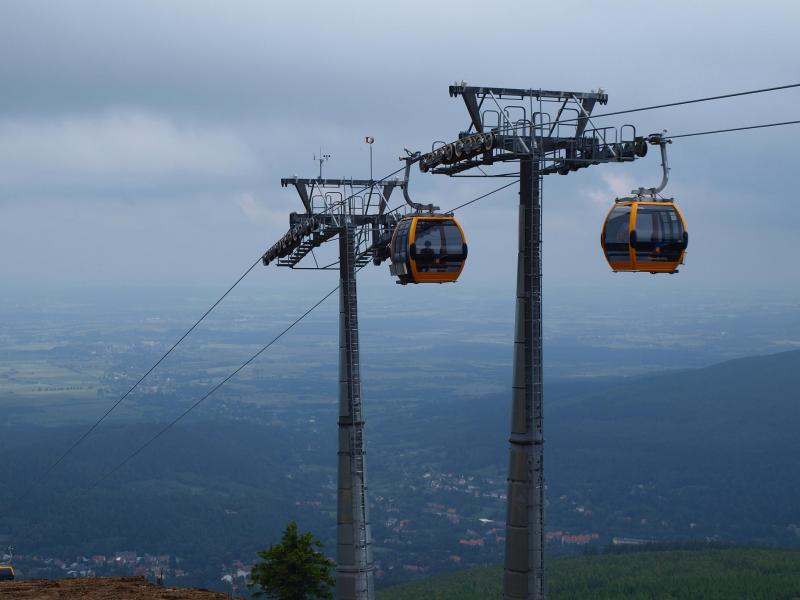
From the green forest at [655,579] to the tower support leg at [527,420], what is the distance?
10924cm

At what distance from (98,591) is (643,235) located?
17609 mm

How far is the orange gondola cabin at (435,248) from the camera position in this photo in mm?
22328

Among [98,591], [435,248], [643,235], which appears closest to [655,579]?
[98,591]

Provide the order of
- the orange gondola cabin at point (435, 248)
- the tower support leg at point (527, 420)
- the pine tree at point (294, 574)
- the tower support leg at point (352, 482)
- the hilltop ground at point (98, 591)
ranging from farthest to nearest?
the pine tree at point (294, 574)
the tower support leg at point (352, 482)
the hilltop ground at point (98, 591)
the orange gondola cabin at point (435, 248)
the tower support leg at point (527, 420)

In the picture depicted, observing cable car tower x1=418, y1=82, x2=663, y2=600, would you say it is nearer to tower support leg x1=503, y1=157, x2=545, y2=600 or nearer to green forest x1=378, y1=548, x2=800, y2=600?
tower support leg x1=503, y1=157, x2=545, y2=600

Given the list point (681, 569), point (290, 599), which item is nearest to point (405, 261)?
point (290, 599)

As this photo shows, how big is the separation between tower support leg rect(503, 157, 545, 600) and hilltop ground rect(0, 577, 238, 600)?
11.8 metres

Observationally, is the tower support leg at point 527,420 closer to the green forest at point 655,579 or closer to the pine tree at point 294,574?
the pine tree at point 294,574

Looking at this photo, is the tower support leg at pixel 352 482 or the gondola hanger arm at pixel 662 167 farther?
the tower support leg at pixel 352 482

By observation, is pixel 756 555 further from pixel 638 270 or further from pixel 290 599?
pixel 638 270

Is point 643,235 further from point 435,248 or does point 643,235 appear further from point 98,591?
point 98,591

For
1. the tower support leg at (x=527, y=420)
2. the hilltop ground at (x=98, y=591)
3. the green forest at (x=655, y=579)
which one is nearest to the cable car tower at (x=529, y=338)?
the tower support leg at (x=527, y=420)

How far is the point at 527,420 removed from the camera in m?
19.2

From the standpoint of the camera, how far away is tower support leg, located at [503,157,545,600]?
19.0 meters
